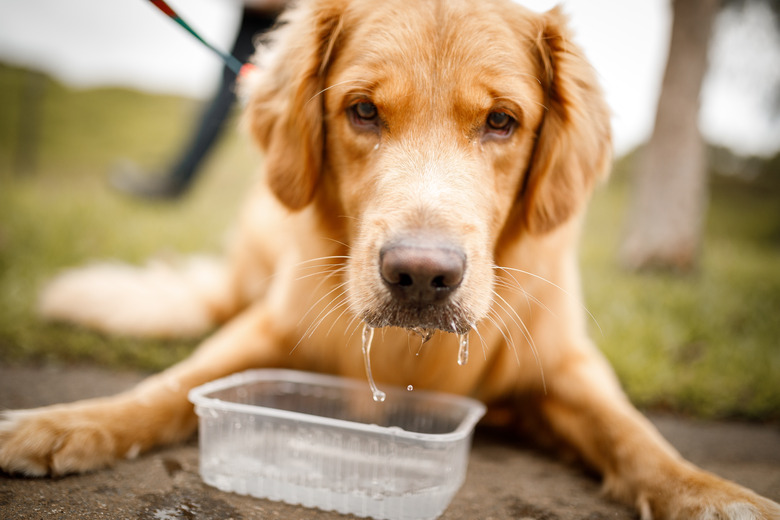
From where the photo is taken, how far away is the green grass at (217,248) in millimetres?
3148

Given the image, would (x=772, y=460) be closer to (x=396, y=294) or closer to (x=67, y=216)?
(x=396, y=294)

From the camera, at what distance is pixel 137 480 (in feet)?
6.22

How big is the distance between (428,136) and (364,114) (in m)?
0.28

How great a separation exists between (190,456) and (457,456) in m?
1.00

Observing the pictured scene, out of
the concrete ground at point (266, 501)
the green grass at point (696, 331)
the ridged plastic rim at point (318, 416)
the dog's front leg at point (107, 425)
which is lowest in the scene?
the concrete ground at point (266, 501)

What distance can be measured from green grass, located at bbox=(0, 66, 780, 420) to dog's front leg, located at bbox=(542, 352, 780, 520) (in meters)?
0.86

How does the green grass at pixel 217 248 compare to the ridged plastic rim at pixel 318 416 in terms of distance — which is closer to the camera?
the ridged plastic rim at pixel 318 416

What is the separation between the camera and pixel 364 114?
215 cm

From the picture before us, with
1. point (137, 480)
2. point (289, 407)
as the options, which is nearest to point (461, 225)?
point (289, 407)

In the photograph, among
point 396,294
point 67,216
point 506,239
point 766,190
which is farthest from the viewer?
point 766,190

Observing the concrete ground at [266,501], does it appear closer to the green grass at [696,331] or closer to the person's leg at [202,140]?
the green grass at [696,331]

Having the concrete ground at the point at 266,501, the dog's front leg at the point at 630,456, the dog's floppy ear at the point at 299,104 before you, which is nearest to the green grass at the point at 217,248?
the concrete ground at the point at 266,501

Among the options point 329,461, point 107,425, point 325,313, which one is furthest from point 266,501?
point 325,313

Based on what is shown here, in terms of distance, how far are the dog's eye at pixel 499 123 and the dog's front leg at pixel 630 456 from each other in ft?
3.55
